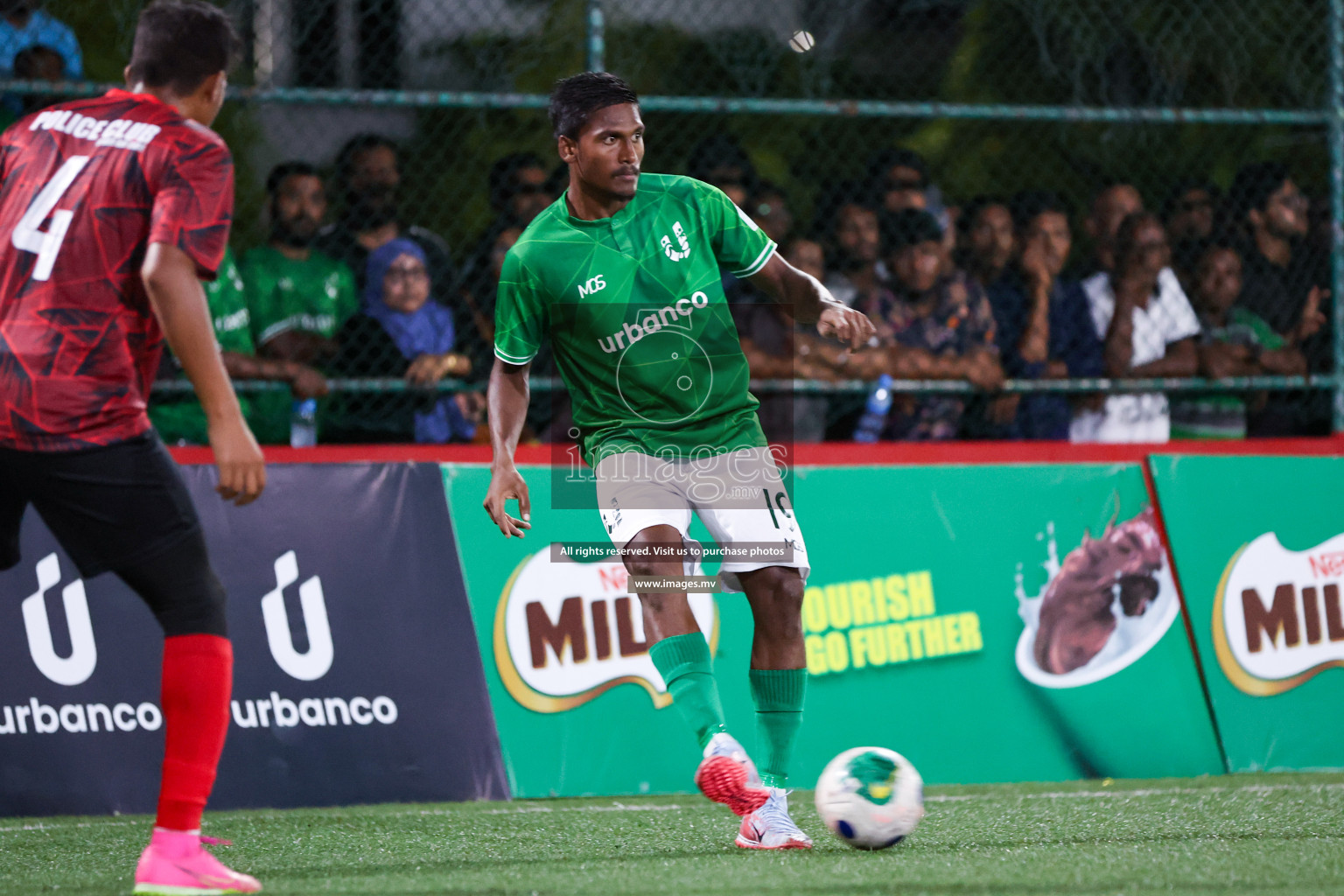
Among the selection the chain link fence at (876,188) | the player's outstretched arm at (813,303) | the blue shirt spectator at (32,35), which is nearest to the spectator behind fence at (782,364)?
the chain link fence at (876,188)

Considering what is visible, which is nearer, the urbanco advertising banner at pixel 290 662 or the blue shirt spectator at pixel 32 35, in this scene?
the urbanco advertising banner at pixel 290 662

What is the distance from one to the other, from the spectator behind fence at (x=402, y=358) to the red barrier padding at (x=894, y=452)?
0.83 ft

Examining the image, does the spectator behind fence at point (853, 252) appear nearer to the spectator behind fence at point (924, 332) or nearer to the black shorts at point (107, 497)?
the spectator behind fence at point (924, 332)

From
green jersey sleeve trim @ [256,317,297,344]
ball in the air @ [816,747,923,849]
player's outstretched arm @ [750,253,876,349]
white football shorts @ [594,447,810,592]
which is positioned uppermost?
green jersey sleeve trim @ [256,317,297,344]

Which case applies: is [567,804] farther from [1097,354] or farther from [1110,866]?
[1097,354]

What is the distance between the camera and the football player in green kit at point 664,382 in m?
4.58

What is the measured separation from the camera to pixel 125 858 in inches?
178

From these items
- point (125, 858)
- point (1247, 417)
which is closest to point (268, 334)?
point (125, 858)

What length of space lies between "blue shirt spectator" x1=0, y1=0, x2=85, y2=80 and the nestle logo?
5729 millimetres

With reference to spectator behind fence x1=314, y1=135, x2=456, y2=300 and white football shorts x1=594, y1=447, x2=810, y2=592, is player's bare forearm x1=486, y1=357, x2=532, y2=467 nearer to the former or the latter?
white football shorts x1=594, y1=447, x2=810, y2=592

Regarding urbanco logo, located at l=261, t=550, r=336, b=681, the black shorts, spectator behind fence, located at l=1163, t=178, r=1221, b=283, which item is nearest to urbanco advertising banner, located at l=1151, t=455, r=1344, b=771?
spectator behind fence, located at l=1163, t=178, r=1221, b=283

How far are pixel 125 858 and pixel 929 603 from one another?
3331 millimetres

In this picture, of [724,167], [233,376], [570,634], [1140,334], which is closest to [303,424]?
[233,376]

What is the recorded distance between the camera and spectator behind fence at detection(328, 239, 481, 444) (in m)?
6.71
